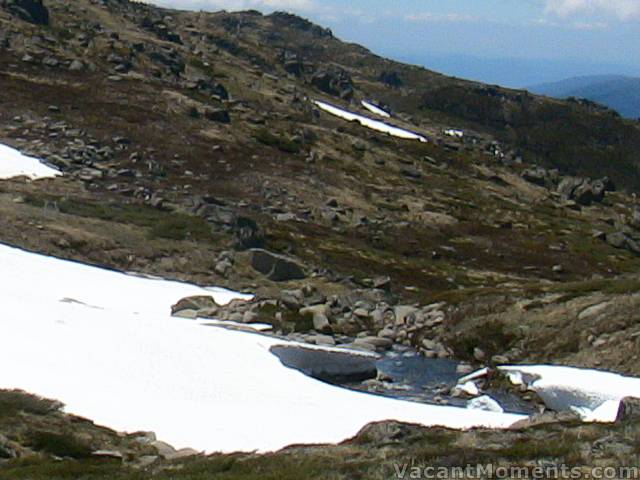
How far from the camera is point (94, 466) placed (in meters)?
15.5

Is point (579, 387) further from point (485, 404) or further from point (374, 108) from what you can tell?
point (374, 108)

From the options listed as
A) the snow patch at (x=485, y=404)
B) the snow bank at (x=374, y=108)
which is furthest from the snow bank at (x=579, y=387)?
the snow bank at (x=374, y=108)

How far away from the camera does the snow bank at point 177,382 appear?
20359 millimetres

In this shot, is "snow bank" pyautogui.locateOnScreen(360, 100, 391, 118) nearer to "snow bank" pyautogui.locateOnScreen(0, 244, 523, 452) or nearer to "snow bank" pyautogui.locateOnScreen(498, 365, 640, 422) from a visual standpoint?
"snow bank" pyautogui.locateOnScreen(0, 244, 523, 452)

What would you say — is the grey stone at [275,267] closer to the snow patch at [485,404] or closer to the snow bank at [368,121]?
the snow patch at [485,404]

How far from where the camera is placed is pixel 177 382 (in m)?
23.3

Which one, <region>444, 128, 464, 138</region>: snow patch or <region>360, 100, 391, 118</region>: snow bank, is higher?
<region>360, 100, 391, 118</region>: snow bank

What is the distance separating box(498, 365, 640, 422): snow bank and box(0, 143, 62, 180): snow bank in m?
39.0

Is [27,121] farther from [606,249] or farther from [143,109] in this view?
[606,249]

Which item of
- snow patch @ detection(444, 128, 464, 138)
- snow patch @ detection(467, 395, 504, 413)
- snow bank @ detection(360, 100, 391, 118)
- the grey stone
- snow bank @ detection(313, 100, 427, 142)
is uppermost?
snow bank @ detection(360, 100, 391, 118)

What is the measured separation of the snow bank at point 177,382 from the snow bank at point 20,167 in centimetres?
2512

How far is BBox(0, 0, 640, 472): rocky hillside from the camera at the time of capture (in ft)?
105

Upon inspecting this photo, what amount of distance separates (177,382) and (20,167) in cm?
3747

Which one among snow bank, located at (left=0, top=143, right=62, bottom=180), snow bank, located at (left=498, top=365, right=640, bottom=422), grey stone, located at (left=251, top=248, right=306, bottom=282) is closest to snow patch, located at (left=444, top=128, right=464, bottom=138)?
snow bank, located at (left=0, top=143, right=62, bottom=180)
